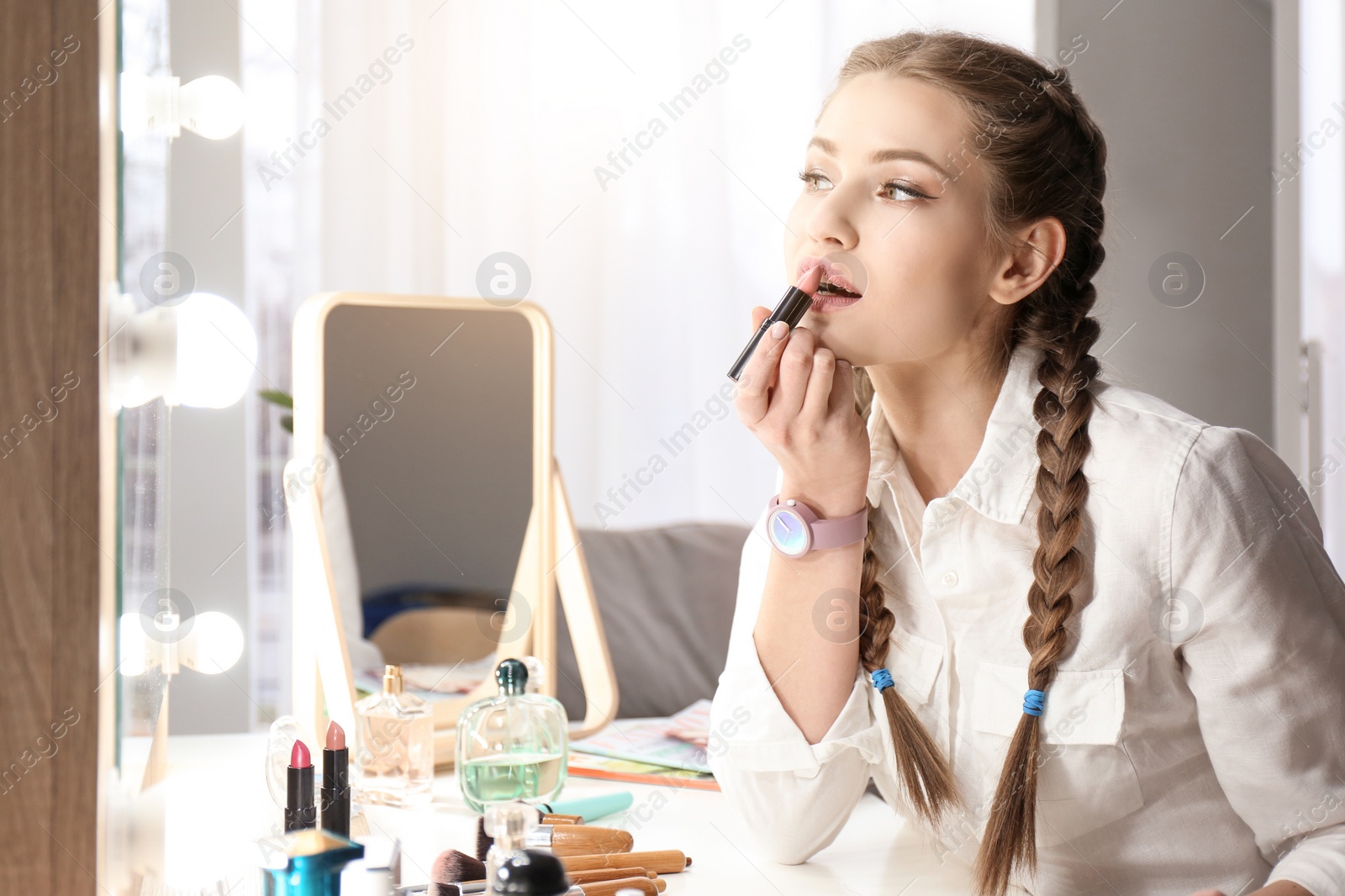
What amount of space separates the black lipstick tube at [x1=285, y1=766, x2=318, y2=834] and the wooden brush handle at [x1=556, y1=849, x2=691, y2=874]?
15 centimetres

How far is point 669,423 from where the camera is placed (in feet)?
6.41

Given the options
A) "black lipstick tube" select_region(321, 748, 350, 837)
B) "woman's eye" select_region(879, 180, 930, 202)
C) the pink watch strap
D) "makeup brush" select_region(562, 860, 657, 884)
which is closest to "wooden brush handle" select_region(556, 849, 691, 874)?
"makeup brush" select_region(562, 860, 657, 884)

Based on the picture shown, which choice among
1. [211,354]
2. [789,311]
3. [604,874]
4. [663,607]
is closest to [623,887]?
[604,874]

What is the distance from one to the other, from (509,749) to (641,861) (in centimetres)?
20

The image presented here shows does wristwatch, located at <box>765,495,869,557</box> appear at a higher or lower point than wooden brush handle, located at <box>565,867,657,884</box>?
higher

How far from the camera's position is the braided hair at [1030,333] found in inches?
29.4

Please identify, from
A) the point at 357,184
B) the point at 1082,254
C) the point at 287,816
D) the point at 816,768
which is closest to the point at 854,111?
the point at 1082,254

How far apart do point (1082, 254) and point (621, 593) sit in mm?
800

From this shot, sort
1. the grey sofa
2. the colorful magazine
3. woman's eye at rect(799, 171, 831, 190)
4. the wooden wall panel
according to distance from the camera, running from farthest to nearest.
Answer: the grey sofa
the colorful magazine
woman's eye at rect(799, 171, 831, 190)
the wooden wall panel

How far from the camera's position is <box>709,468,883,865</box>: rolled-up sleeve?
0.77m

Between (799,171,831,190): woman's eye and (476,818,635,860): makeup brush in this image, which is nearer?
(476,818,635,860): makeup brush

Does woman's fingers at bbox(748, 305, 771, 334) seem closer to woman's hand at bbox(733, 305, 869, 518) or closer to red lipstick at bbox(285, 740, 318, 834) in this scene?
woman's hand at bbox(733, 305, 869, 518)

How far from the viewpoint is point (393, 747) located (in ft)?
3.08

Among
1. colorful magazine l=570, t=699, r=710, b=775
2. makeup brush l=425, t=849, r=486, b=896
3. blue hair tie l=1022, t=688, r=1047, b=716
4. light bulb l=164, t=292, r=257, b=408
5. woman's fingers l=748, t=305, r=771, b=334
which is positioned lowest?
colorful magazine l=570, t=699, r=710, b=775
